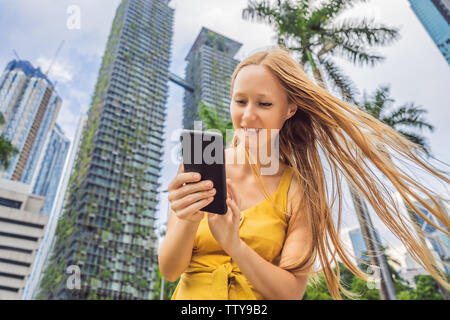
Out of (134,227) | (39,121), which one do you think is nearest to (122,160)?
(134,227)

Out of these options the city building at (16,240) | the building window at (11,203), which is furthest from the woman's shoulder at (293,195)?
the building window at (11,203)

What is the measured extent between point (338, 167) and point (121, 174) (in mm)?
62794

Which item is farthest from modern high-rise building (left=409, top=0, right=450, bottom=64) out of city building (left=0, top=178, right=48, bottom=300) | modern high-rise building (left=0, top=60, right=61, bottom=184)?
modern high-rise building (left=0, top=60, right=61, bottom=184)

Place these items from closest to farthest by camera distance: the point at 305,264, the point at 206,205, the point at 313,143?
the point at 206,205, the point at 305,264, the point at 313,143

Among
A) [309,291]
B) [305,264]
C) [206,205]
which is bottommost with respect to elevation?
[305,264]

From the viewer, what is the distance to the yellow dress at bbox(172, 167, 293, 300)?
1021mm

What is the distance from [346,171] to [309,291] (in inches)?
959

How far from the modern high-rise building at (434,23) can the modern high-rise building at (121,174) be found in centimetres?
5314

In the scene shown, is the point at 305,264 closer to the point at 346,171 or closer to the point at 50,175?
the point at 346,171

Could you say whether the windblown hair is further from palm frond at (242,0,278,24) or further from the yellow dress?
palm frond at (242,0,278,24)

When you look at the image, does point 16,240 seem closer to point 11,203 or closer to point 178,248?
point 11,203

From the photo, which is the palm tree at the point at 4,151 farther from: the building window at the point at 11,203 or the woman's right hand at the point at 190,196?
the building window at the point at 11,203

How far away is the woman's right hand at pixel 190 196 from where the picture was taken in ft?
3.12

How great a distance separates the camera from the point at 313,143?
1.53 metres
